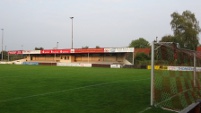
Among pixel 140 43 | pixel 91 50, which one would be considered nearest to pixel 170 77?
pixel 91 50

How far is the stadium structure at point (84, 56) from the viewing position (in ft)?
181

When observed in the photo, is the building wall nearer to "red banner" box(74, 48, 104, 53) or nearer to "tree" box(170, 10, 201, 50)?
"red banner" box(74, 48, 104, 53)

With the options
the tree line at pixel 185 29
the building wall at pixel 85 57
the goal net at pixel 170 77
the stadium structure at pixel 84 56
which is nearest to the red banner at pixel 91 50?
the stadium structure at pixel 84 56

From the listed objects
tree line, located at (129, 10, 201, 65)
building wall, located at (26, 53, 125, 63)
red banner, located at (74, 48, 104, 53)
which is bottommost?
building wall, located at (26, 53, 125, 63)

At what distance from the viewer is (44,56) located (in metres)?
74.1

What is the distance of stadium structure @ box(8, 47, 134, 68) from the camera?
2172 inches

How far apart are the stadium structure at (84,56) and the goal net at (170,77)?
38.0 meters

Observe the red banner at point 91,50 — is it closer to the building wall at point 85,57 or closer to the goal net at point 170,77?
the building wall at point 85,57

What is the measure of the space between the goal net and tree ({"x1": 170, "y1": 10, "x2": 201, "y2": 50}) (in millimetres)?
50381

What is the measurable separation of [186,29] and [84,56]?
25.5 metres

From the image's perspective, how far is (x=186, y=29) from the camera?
202ft

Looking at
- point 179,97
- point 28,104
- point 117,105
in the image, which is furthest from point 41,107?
point 179,97

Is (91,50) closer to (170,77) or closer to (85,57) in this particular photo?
(85,57)

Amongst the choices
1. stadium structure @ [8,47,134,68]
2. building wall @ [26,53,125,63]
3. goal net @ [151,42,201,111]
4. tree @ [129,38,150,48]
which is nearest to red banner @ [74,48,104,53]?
stadium structure @ [8,47,134,68]
